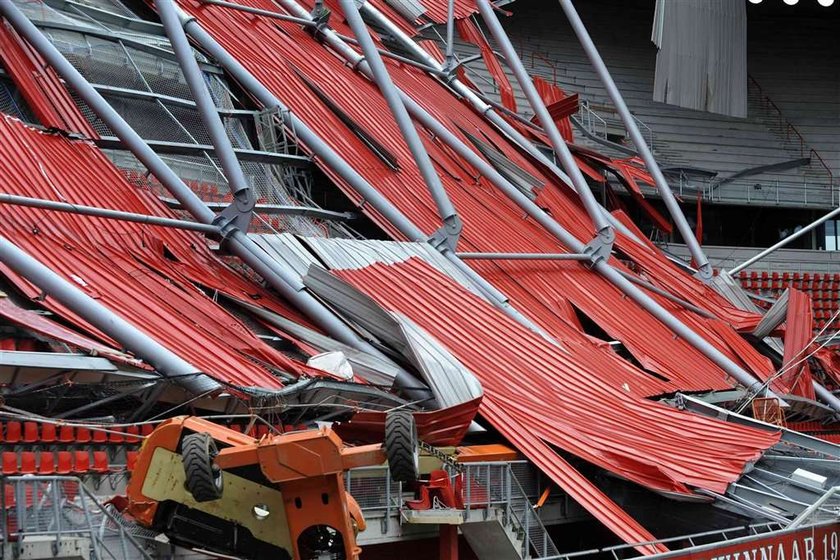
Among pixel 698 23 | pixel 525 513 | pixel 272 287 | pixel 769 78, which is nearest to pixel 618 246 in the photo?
pixel 698 23

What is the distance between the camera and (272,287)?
21.9 meters

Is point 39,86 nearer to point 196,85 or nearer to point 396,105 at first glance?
point 196,85

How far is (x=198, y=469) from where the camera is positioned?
476 inches

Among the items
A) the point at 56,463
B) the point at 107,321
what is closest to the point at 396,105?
the point at 107,321

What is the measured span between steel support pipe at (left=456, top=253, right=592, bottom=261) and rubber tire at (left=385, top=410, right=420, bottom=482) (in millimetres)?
13065

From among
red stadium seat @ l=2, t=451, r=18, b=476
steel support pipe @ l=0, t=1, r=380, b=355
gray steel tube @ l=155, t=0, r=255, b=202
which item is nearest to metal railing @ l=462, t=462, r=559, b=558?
steel support pipe @ l=0, t=1, r=380, b=355

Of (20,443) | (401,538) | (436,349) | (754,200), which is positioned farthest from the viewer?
(754,200)

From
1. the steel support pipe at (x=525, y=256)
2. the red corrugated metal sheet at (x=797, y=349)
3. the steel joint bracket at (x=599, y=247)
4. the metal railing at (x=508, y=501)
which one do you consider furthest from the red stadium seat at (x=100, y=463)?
the red corrugated metal sheet at (x=797, y=349)

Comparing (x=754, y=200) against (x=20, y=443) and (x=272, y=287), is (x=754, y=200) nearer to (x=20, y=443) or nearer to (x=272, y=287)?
(x=272, y=287)

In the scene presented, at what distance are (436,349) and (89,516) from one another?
8228mm

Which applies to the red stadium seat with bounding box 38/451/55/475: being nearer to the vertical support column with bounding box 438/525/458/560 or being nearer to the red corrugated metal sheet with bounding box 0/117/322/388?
the red corrugated metal sheet with bounding box 0/117/322/388

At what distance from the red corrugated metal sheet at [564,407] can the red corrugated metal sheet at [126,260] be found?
8.95ft

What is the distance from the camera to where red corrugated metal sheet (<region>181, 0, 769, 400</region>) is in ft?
88.1

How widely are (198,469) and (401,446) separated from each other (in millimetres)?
1822
